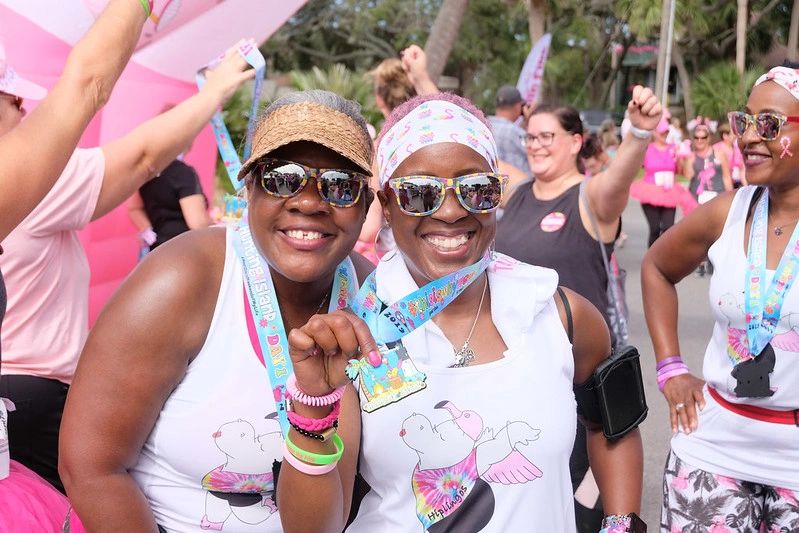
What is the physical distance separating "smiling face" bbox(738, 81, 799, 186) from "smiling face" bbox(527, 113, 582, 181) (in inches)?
60.7

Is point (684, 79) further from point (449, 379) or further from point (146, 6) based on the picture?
point (146, 6)

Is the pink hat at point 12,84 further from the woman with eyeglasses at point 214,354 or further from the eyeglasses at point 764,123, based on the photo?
the eyeglasses at point 764,123

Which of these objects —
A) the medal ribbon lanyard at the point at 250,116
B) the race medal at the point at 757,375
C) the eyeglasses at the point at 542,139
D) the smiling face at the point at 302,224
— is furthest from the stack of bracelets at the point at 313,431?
the eyeglasses at the point at 542,139

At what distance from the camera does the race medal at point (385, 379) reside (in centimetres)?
167

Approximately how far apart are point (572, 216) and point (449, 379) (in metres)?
2.34

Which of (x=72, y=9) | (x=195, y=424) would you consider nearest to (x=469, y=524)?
(x=195, y=424)

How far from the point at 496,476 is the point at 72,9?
2979mm

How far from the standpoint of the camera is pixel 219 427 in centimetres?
207

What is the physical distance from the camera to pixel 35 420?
2762 mm

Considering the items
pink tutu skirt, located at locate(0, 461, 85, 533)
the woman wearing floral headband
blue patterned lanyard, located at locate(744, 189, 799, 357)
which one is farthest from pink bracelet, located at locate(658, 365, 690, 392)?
pink tutu skirt, located at locate(0, 461, 85, 533)

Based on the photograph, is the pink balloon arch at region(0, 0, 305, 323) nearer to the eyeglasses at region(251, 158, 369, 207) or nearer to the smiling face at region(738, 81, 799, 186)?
the eyeglasses at region(251, 158, 369, 207)

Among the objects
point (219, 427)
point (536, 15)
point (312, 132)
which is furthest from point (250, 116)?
point (536, 15)

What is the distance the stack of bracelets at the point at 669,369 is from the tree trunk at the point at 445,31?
11294 mm

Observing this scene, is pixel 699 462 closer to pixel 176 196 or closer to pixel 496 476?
pixel 496 476
